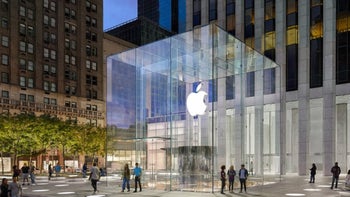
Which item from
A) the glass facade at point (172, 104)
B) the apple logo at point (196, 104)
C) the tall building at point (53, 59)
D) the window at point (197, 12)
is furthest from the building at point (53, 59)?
the apple logo at point (196, 104)

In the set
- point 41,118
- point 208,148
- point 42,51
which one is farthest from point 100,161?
point 208,148

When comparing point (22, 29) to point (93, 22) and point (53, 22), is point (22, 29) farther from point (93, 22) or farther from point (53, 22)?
point (93, 22)

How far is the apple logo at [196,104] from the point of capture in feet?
95.2

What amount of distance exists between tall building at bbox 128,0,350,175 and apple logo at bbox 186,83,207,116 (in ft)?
60.2

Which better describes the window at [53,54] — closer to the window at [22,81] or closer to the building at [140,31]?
the window at [22,81]

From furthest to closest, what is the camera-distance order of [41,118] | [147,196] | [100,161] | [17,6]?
[100,161] < [17,6] < [41,118] < [147,196]

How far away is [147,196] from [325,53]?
31.4 m

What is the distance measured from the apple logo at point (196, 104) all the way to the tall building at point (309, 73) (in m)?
18.4

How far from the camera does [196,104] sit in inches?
1151

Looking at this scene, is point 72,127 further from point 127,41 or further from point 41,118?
point 127,41

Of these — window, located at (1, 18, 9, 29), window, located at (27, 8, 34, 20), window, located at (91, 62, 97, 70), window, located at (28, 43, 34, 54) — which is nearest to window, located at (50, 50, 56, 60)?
window, located at (28, 43, 34, 54)

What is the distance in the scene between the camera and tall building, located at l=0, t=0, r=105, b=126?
258 feet

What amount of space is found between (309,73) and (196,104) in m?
24.2

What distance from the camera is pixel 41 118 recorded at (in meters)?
64.0
